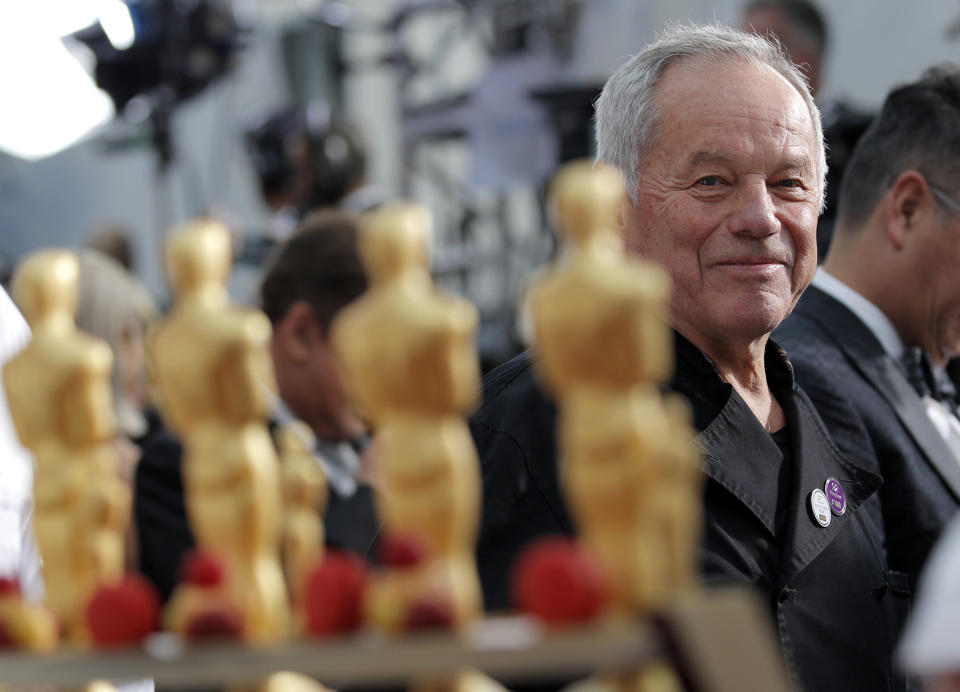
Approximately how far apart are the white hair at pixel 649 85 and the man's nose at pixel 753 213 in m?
0.12

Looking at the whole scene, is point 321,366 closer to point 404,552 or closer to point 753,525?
point 753,525

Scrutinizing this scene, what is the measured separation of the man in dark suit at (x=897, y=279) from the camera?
6.66 feet

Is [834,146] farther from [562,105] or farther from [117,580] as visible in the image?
[117,580]

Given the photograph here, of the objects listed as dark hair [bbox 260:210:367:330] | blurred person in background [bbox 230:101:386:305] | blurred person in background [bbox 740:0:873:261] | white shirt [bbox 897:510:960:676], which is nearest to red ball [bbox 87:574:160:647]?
white shirt [bbox 897:510:960:676]

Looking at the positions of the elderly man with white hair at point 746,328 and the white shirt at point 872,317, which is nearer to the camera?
the elderly man with white hair at point 746,328

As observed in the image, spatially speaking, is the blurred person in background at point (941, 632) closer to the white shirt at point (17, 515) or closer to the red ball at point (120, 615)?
the red ball at point (120, 615)

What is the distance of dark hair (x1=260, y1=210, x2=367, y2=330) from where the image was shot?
212 centimetres

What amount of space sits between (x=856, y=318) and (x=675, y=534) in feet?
5.05

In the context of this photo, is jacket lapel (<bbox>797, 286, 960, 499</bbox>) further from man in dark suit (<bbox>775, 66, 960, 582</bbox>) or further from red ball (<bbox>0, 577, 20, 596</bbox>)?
red ball (<bbox>0, 577, 20, 596</bbox>)

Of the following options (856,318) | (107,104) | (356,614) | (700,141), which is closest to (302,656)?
(356,614)

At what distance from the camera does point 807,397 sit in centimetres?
182

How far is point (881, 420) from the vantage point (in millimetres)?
1963

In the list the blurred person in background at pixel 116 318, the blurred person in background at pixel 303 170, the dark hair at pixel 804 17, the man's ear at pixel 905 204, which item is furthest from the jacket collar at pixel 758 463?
the dark hair at pixel 804 17

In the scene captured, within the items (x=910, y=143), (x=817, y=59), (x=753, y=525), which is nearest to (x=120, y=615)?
(x=753, y=525)
